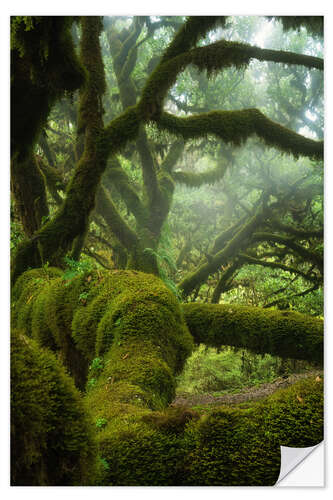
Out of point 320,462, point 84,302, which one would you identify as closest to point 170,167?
point 84,302

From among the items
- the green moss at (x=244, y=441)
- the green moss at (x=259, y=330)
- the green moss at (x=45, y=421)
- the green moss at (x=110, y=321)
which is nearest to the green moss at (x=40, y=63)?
the green moss at (x=110, y=321)

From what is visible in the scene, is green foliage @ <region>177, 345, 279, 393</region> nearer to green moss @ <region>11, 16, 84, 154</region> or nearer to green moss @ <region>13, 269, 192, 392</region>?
green moss @ <region>13, 269, 192, 392</region>

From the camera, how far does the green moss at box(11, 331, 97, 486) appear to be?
1.31m

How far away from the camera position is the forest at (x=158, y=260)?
204 centimetres

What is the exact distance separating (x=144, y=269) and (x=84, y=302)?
2.32 m

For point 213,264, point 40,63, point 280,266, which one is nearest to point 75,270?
point 40,63

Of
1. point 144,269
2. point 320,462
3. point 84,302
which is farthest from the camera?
point 144,269

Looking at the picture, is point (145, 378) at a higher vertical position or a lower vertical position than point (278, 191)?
lower

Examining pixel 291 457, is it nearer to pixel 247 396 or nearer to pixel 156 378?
pixel 156 378

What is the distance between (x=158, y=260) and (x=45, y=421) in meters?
5.39

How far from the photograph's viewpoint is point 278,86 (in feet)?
27.0

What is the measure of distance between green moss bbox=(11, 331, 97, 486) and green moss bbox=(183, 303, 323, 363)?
403 centimetres

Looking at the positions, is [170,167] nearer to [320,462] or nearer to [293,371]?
[293,371]
